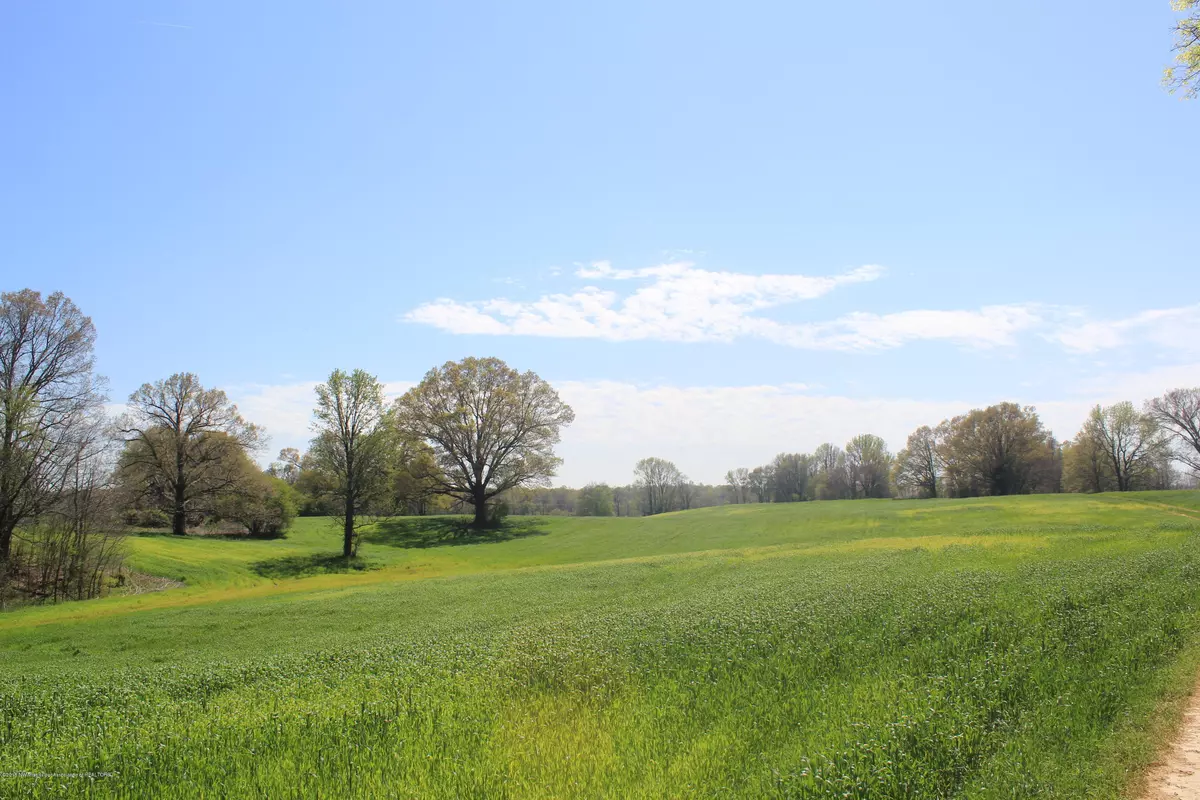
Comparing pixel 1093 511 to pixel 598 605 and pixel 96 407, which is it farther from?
pixel 96 407

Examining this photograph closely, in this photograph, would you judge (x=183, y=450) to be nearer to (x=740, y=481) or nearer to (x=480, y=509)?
(x=480, y=509)

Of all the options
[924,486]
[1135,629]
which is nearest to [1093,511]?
[1135,629]

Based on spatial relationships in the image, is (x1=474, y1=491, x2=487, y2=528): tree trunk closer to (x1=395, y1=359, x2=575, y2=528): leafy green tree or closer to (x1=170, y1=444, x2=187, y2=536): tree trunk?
(x1=395, y1=359, x2=575, y2=528): leafy green tree

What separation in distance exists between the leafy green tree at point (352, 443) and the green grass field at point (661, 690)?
2454 cm

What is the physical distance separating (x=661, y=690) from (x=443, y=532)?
57756mm

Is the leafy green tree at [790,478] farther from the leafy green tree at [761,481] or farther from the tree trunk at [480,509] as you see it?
the tree trunk at [480,509]

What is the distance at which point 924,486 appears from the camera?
97.6 m

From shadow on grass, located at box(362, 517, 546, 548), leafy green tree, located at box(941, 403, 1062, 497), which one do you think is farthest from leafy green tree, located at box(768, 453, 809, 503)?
shadow on grass, located at box(362, 517, 546, 548)

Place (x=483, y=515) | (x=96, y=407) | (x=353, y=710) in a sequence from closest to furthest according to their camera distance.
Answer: (x=353, y=710)
(x=96, y=407)
(x=483, y=515)

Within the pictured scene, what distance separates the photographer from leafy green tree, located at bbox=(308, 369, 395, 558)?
150 feet

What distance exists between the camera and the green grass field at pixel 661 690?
6.43 m

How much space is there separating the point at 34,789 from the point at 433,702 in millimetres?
4362

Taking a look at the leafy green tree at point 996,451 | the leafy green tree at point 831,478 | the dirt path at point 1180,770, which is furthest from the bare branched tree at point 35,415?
the leafy green tree at point 831,478

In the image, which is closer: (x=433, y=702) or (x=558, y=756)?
(x=558, y=756)
